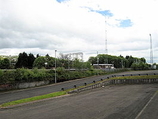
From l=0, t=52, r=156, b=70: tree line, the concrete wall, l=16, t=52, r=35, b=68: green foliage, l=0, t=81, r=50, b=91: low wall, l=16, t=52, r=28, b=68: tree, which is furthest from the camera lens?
l=16, t=52, r=35, b=68: green foliage

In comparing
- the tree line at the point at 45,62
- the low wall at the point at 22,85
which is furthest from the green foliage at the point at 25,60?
the low wall at the point at 22,85

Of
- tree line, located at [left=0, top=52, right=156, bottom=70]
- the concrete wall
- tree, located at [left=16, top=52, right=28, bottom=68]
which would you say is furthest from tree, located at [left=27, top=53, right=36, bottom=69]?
the concrete wall

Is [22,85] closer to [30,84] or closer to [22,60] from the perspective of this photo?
[30,84]

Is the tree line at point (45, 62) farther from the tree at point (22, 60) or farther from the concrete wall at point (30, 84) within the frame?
the concrete wall at point (30, 84)

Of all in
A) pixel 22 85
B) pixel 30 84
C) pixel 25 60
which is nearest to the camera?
pixel 22 85

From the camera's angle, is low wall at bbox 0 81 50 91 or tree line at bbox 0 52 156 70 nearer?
low wall at bbox 0 81 50 91

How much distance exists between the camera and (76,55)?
2419 inches

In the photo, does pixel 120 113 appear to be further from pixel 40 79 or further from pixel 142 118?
pixel 40 79

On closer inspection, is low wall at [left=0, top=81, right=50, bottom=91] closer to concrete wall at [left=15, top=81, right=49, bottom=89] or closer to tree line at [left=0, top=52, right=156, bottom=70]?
concrete wall at [left=15, top=81, right=49, bottom=89]

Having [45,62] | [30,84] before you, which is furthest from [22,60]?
[30,84]

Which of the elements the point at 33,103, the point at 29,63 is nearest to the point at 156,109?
the point at 33,103

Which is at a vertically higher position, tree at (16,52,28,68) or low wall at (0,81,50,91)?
tree at (16,52,28,68)

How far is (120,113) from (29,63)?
84956mm

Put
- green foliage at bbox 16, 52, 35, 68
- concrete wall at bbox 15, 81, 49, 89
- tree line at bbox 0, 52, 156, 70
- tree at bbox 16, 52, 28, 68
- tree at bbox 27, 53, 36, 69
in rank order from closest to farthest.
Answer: concrete wall at bbox 15, 81, 49, 89
tree line at bbox 0, 52, 156, 70
tree at bbox 16, 52, 28, 68
green foliage at bbox 16, 52, 35, 68
tree at bbox 27, 53, 36, 69
